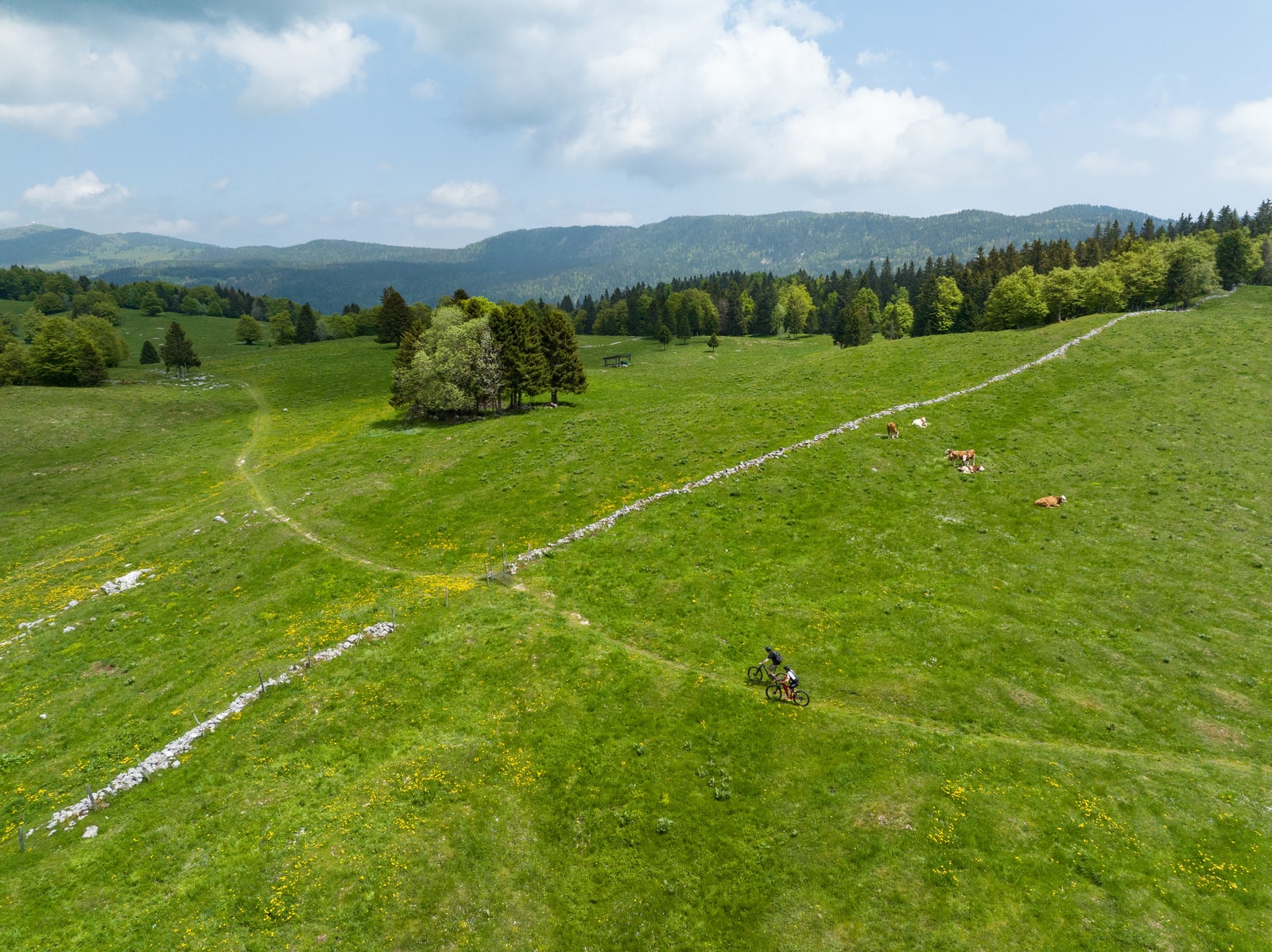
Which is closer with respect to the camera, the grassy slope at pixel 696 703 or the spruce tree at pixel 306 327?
the grassy slope at pixel 696 703

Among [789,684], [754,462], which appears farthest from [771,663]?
[754,462]

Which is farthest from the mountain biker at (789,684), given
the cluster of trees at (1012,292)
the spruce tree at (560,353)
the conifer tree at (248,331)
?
the conifer tree at (248,331)

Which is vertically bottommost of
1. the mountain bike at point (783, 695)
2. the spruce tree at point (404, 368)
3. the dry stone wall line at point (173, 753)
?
the dry stone wall line at point (173, 753)

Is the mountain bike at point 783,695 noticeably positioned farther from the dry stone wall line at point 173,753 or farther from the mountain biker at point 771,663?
the dry stone wall line at point 173,753

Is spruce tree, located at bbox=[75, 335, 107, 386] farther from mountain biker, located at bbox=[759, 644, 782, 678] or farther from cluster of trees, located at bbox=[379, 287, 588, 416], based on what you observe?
mountain biker, located at bbox=[759, 644, 782, 678]

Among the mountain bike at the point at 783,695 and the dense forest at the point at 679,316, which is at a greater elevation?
the dense forest at the point at 679,316

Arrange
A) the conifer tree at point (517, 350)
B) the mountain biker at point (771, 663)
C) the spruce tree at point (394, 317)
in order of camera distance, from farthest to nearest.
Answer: the spruce tree at point (394, 317), the conifer tree at point (517, 350), the mountain biker at point (771, 663)

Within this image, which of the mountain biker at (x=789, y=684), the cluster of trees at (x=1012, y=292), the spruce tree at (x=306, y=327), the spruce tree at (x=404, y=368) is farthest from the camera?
the spruce tree at (x=306, y=327)
